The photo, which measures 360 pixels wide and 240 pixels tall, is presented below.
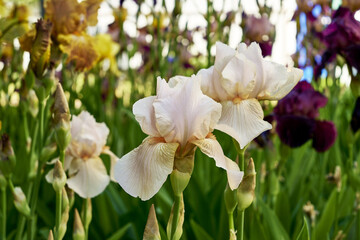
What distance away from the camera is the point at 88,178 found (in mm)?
1058

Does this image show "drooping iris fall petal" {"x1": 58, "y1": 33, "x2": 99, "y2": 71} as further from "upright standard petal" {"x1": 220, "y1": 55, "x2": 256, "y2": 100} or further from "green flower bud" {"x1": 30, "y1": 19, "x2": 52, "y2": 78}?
"upright standard petal" {"x1": 220, "y1": 55, "x2": 256, "y2": 100}

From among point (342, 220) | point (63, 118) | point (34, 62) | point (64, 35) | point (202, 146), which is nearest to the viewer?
point (202, 146)

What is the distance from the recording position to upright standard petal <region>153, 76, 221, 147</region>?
65 cm

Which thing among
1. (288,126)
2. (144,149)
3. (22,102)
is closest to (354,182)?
(288,126)

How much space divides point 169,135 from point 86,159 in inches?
19.0

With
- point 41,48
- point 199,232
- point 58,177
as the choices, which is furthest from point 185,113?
point 199,232

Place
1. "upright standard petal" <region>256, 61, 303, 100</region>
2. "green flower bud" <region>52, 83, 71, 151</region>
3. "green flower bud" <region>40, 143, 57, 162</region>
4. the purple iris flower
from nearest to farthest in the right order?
1. "upright standard petal" <region>256, 61, 303, 100</region>
2. "green flower bud" <region>52, 83, 71, 151</region>
3. "green flower bud" <region>40, 143, 57, 162</region>
4. the purple iris flower

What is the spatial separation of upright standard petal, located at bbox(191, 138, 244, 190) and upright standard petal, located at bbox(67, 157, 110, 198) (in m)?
0.45

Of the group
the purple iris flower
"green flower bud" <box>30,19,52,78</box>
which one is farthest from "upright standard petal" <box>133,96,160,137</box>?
the purple iris flower

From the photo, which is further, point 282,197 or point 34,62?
point 282,197

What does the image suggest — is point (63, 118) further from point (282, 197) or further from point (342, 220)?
point (342, 220)

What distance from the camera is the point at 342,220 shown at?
1597 millimetres

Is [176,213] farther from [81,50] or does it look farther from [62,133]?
[81,50]

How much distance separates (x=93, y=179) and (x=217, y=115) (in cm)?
49
